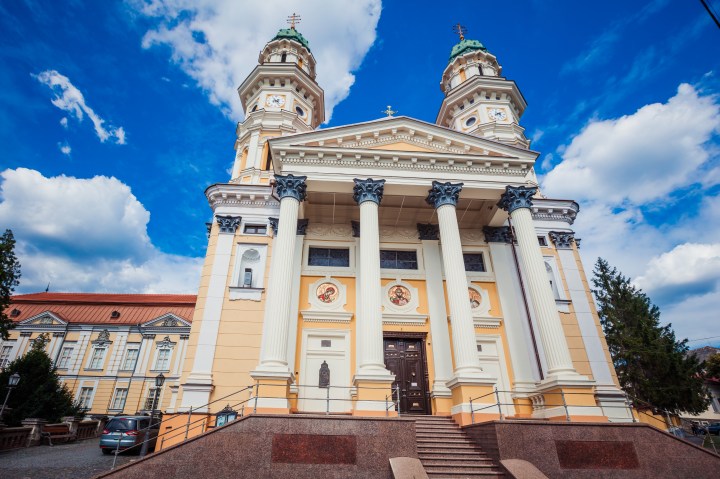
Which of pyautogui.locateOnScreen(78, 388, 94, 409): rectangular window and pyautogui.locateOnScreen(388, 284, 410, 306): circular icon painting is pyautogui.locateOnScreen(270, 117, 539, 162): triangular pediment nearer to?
pyautogui.locateOnScreen(388, 284, 410, 306): circular icon painting

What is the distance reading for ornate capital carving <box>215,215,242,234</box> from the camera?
17172 millimetres

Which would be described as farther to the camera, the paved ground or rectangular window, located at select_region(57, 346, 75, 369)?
rectangular window, located at select_region(57, 346, 75, 369)

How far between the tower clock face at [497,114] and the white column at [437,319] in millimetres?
10615

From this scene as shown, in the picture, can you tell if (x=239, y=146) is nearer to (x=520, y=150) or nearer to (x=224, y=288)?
(x=224, y=288)

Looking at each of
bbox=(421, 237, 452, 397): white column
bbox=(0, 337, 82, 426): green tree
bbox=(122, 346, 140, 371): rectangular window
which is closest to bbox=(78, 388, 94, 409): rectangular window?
bbox=(122, 346, 140, 371): rectangular window

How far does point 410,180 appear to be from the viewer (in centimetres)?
1531

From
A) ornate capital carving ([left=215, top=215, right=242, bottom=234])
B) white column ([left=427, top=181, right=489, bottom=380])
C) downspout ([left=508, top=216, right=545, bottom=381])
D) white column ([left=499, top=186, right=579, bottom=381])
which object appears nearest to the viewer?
white column ([left=427, top=181, right=489, bottom=380])

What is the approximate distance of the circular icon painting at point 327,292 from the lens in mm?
16297

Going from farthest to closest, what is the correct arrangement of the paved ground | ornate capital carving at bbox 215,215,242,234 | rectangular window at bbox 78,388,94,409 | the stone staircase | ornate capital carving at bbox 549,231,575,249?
rectangular window at bbox 78,388,94,409
ornate capital carving at bbox 549,231,575,249
ornate capital carving at bbox 215,215,242,234
the paved ground
the stone staircase

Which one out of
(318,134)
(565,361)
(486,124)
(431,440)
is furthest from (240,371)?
(486,124)

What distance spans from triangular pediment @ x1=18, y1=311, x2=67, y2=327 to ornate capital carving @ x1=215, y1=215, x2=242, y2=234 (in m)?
29.4

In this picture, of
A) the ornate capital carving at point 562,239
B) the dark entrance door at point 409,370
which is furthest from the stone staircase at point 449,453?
the ornate capital carving at point 562,239

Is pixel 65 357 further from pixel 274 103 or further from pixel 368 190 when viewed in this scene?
pixel 368 190

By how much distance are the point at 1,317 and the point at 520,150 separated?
28.7 meters
